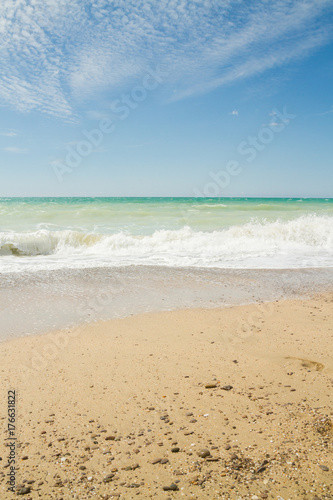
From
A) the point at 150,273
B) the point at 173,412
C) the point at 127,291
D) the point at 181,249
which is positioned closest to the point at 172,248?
the point at 181,249

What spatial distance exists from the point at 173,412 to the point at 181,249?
Result: 9533 mm

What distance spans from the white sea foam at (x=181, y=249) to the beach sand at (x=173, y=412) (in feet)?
16.9

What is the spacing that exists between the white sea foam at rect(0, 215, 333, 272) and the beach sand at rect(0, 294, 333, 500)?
515cm

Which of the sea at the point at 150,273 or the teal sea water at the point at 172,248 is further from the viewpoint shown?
the teal sea water at the point at 172,248

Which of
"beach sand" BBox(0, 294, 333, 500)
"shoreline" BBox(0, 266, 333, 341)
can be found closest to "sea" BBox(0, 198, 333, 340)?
"shoreline" BBox(0, 266, 333, 341)

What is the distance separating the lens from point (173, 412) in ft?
9.30

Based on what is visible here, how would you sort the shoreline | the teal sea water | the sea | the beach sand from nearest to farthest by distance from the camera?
the beach sand, the shoreline, the sea, the teal sea water

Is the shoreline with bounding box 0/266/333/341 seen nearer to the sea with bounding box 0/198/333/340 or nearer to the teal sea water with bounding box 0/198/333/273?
the sea with bounding box 0/198/333/340

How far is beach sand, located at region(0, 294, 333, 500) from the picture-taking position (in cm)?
213

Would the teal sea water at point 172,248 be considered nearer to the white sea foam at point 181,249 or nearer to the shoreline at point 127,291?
the white sea foam at point 181,249

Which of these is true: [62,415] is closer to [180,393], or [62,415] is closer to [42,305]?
[180,393]

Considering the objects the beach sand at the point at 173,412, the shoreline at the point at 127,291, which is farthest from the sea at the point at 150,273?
the beach sand at the point at 173,412

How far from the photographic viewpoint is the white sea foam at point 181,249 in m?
9.80

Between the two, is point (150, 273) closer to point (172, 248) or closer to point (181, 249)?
point (181, 249)
